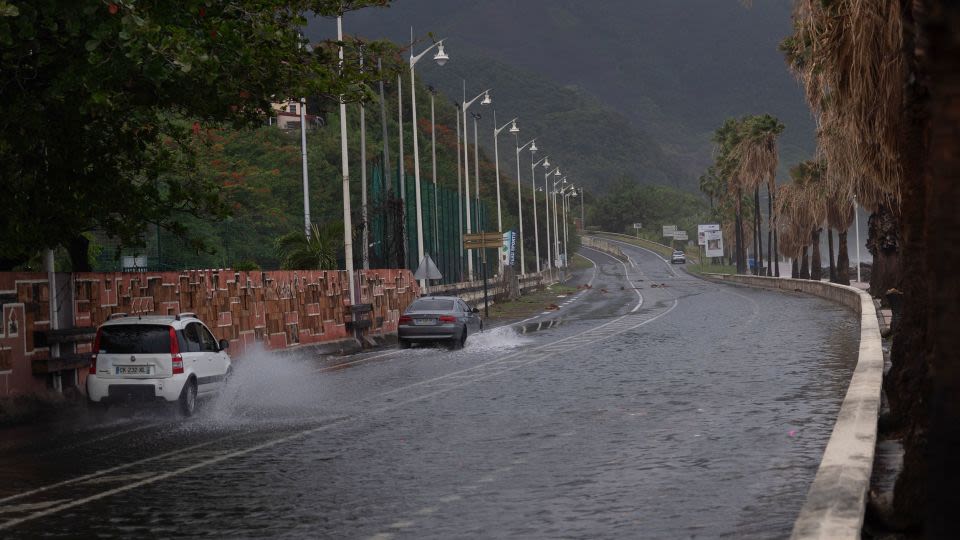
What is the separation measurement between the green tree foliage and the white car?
2.35 m

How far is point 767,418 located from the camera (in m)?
15.8

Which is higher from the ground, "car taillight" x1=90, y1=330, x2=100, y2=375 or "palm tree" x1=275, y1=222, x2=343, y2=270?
"palm tree" x1=275, y1=222, x2=343, y2=270

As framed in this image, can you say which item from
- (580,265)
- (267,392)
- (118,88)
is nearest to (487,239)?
(267,392)

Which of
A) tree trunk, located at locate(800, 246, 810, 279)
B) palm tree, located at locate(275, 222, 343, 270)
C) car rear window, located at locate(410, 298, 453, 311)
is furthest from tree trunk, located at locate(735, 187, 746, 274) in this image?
car rear window, located at locate(410, 298, 453, 311)

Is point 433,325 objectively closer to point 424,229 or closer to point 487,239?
point 487,239

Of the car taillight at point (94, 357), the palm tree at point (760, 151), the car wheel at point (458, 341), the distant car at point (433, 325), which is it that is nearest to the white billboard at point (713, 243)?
the palm tree at point (760, 151)

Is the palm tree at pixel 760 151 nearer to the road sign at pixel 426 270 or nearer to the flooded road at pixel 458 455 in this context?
the road sign at pixel 426 270

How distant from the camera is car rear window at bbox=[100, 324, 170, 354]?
19047mm

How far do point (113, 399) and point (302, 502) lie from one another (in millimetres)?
9050

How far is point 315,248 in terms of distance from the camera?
5009 cm

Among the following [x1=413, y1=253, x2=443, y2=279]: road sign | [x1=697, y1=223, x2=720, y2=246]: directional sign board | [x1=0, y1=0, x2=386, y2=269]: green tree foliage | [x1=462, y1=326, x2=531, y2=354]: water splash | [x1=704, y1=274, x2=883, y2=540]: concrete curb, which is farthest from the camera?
[x1=697, y1=223, x2=720, y2=246]: directional sign board

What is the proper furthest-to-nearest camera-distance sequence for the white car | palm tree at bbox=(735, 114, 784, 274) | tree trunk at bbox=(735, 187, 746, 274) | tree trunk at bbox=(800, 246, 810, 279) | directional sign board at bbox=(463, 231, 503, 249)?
tree trunk at bbox=(735, 187, 746, 274) → palm tree at bbox=(735, 114, 784, 274) → tree trunk at bbox=(800, 246, 810, 279) → directional sign board at bbox=(463, 231, 503, 249) → the white car

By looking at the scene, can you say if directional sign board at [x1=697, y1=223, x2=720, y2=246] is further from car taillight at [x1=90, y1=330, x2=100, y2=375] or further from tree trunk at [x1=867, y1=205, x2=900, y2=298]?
car taillight at [x1=90, y1=330, x2=100, y2=375]

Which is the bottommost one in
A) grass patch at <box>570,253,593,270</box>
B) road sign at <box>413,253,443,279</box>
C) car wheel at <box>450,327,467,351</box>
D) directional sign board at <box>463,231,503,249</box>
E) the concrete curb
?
car wheel at <box>450,327,467,351</box>
